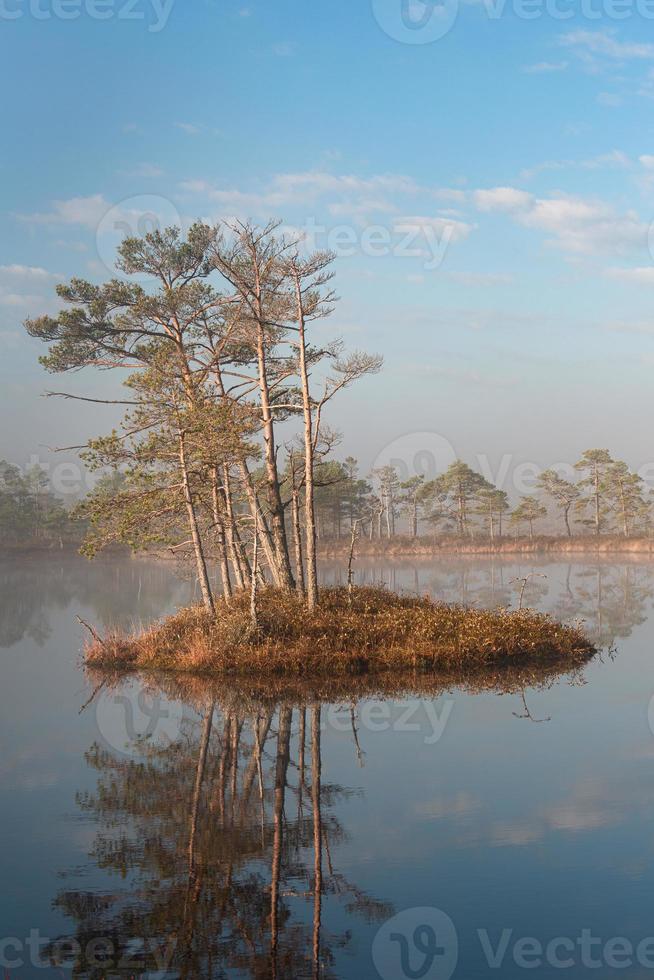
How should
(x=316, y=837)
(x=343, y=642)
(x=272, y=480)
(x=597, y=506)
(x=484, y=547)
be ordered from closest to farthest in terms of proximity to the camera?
(x=316, y=837), (x=343, y=642), (x=272, y=480), (x=484, y=547), (x=597, y=506)

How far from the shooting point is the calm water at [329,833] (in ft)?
24.0

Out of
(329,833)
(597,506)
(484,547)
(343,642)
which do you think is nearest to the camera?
(329,833)

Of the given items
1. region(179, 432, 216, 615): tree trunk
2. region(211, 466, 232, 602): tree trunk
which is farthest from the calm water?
region(211, 466, 232, 602): tree trunk

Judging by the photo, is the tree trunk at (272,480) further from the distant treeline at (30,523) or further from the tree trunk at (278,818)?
the distant treeline at (30,523)

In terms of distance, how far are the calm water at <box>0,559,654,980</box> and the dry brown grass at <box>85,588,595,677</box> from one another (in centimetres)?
198

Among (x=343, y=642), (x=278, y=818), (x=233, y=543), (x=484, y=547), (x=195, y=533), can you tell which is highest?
(x=195, y=533)

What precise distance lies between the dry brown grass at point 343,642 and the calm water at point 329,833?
198 centimetres

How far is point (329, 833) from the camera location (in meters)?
9.98

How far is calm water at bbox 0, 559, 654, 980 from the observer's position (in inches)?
288

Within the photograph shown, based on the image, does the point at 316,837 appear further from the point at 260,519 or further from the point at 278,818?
the point at 260,519

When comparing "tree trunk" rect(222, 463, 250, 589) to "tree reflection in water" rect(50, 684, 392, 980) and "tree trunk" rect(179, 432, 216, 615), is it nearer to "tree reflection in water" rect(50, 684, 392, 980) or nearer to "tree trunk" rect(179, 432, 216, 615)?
"tree trunk" rect(179, 432, 216, 615)

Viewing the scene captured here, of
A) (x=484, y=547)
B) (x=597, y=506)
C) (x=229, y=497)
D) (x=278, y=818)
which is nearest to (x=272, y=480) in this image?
(x=229, y=497)

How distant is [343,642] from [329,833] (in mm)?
10784

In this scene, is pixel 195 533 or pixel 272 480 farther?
pixel 272 480
